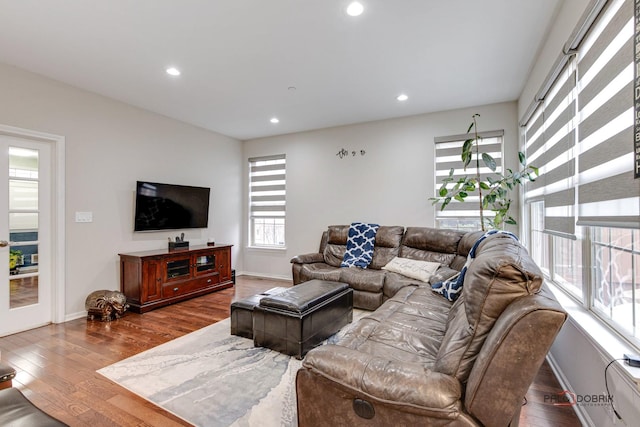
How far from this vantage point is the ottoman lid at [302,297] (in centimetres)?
253

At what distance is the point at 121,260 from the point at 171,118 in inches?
88.9

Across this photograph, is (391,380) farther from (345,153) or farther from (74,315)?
(345,153)

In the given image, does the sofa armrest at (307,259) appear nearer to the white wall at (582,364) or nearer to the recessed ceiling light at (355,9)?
the white wall at (582,364)

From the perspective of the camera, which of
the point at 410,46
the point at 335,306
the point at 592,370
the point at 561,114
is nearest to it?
the point at 592,370

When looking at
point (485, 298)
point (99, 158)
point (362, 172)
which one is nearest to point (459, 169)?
point (362, 172)

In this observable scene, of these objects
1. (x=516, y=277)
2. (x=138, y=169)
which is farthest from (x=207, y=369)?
(x=138, y=169)

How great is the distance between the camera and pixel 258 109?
4305 mm

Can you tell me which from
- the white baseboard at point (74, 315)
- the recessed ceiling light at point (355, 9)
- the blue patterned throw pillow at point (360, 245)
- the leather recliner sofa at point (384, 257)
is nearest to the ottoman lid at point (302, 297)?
the leather recliner sofa at point (384, 257)

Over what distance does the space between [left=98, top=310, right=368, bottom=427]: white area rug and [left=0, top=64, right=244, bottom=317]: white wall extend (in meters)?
1.81

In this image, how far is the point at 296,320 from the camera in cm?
247

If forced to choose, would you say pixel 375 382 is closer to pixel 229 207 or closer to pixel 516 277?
pixel 516 277

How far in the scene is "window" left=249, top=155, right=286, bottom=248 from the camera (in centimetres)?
577

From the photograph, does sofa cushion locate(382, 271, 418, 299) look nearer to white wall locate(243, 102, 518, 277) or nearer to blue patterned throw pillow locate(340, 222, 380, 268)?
blue patterned throw pillow locate(340, 222, 380, 268)

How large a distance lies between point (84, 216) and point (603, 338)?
4871 millimetres
